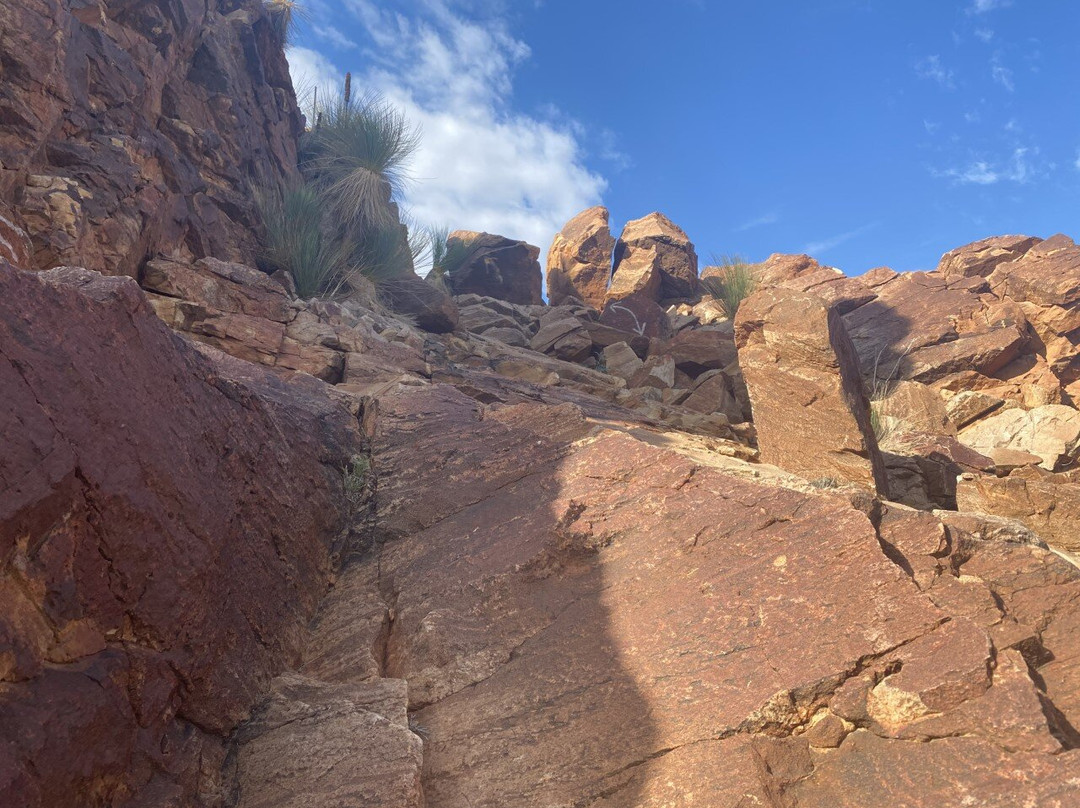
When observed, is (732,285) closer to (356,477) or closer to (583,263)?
(583,263)

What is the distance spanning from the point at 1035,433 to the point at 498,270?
50.5 ft

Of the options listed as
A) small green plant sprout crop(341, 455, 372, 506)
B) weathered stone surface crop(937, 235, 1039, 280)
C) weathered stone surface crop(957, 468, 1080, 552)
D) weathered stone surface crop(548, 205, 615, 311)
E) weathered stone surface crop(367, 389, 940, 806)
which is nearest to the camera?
weathered stone surface crop(367, 389, 940, 806)

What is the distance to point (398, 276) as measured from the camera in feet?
51.1

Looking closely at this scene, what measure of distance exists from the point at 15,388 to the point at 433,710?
7.32ft

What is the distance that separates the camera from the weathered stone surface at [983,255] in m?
20.3

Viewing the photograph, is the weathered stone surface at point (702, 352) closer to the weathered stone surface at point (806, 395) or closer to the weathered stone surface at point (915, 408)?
the weathered stone surface at point (915, 408)

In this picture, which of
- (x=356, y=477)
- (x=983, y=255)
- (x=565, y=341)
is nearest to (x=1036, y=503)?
(x=356, y=477)

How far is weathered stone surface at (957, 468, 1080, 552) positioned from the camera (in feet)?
26.4

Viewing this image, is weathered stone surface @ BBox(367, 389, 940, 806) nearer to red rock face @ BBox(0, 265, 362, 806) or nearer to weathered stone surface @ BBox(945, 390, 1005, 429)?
red rock face @ BBox(0, 265, 362, 806)

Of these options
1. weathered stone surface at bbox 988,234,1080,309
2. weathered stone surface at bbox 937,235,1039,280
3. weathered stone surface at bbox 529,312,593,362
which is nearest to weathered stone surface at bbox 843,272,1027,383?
weathered stone surface at bbox 988,234,1080,309

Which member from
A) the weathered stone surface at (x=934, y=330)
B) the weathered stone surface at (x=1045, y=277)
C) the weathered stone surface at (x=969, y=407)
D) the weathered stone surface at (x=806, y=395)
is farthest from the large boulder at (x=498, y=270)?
the weathered stone surface at (x=806, y=395)

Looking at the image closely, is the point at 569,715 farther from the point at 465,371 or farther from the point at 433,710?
the point at 465,371

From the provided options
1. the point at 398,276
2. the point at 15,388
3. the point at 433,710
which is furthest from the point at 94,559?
the point at 398,276

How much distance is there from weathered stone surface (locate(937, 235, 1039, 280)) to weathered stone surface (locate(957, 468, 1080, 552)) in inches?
512
